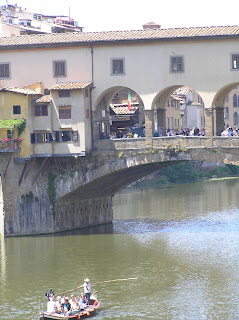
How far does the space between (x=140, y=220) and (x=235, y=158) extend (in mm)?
15270

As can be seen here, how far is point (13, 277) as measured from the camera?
55.0 meters

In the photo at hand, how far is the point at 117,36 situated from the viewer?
65.2m

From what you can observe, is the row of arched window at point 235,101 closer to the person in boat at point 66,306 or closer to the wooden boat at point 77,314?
the wooden boat at point 77,314

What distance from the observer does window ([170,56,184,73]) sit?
209 ft

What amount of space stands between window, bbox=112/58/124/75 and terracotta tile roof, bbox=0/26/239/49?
159 centimetres

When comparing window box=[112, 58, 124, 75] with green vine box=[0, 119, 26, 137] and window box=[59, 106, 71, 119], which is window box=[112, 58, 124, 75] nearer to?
window box=[59, 106, 71, 119]

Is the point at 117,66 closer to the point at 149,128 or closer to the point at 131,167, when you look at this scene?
the point at 149,128

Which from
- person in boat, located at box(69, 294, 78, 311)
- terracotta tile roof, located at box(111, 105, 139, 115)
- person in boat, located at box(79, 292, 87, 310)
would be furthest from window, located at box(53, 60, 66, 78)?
person in boat, located at box(69, 294, 78, 311)

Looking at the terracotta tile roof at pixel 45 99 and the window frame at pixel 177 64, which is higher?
the window frame at pixel 177 64

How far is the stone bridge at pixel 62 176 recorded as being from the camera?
64.8 metres

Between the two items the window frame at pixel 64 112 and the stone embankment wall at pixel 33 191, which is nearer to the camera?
the window frame at pixel 64 112

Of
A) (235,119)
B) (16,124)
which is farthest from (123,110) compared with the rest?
(235,119)

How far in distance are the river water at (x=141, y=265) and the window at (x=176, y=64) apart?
1182 centimetres

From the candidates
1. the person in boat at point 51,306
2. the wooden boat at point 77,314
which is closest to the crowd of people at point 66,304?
the person in boat at point 51,306
